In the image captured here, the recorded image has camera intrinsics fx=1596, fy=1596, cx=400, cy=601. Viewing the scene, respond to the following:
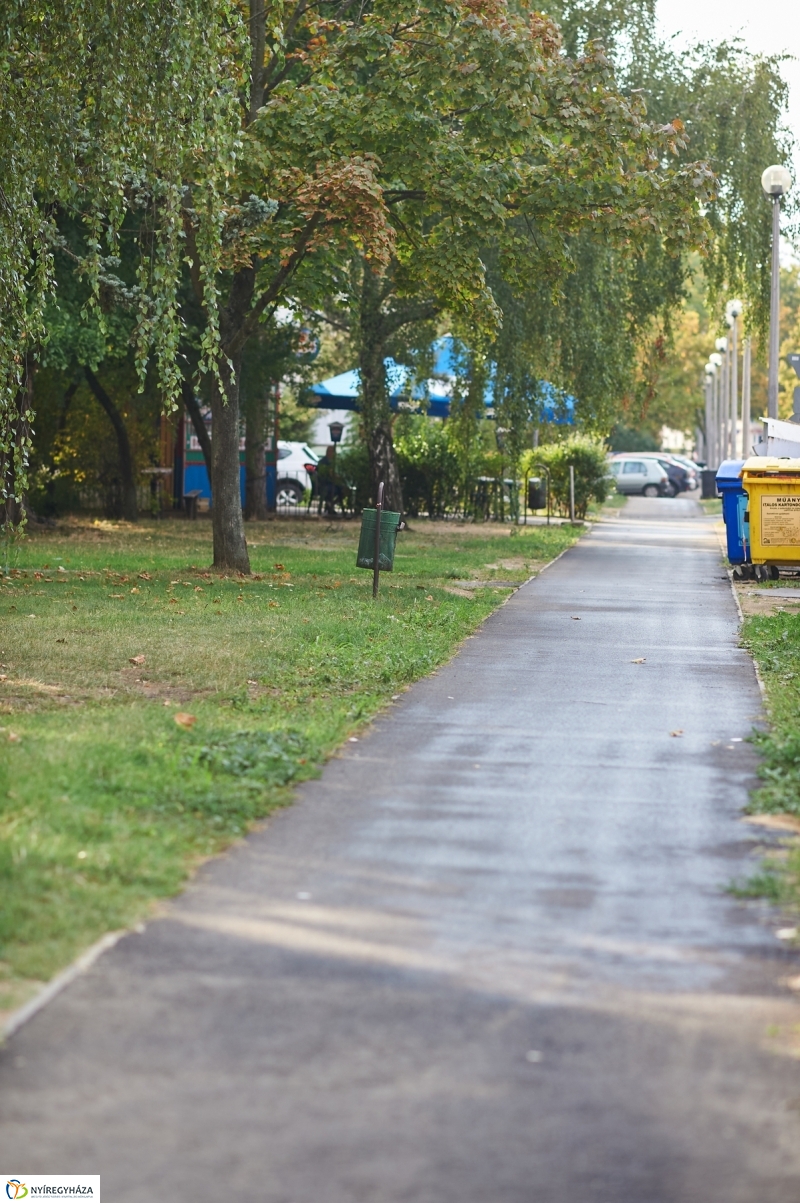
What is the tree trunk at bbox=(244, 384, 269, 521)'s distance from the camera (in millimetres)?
30812

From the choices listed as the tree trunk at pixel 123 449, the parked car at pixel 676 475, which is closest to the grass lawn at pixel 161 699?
the tree trunk at pixel 123 449

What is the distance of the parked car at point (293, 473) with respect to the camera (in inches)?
1526

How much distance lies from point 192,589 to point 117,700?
7.11 m

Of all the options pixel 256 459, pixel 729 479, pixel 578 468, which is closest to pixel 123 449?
pixel 256 459

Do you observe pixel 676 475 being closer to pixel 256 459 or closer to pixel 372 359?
pixel 256 459

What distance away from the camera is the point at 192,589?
16.5m

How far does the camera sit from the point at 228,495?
18797mm

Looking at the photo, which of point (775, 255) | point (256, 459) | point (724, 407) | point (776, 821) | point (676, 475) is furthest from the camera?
point (676, 475)

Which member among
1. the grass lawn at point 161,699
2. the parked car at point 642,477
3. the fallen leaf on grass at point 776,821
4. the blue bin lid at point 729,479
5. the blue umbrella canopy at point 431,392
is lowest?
the fallen leaf on grass at point 776,821

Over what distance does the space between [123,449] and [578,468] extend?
11.9 meters

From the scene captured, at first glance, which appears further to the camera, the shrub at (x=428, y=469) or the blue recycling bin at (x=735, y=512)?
the shrub at (x=428, y=469)

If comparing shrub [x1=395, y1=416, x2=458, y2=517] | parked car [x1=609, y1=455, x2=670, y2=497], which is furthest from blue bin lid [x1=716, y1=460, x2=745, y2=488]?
parked car [x1=609, y1=455, x2=670, y2=497]

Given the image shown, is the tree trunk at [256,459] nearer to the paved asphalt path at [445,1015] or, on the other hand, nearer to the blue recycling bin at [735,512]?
the blue recycling bin at [735,512]

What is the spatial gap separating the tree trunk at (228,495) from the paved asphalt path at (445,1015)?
35.8ft
